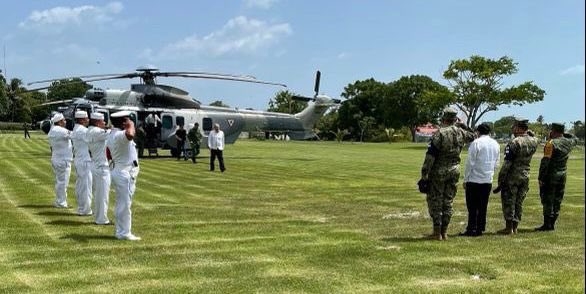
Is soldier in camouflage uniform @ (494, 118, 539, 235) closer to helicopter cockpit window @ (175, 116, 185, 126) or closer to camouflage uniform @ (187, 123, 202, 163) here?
camouflage uniform @ (187, 123, 202, 163)

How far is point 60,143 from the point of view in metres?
12.2

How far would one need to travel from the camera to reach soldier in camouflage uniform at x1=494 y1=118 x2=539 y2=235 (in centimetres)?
1012

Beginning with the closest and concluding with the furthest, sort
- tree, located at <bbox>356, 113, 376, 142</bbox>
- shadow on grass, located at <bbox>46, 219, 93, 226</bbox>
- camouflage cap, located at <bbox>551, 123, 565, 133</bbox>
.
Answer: camouflage cap, located at <bbox>551, 123, 565, 133</bbox>, shadow on grass, located at <bbox>46, 219, 93, 226</bbox>, tree, located at <bbox>356, 113, 376, 142</bbox>

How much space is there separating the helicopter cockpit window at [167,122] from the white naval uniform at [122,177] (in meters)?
21.3

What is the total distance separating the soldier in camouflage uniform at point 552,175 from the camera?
10555mm

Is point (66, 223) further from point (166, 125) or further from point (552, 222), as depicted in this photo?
point (166, 125)

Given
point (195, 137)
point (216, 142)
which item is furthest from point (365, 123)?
point (216, 142)

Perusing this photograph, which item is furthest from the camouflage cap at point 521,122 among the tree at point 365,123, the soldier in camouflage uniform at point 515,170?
the tree at point 365,123

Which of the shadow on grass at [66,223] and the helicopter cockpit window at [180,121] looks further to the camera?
the helicopter cockpit window at [180,121]

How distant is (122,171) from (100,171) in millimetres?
1278

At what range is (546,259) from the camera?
826 cm

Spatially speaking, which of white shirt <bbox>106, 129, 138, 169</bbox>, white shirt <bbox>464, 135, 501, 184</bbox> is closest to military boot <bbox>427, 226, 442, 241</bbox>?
white shirt <bbox>464, 135, 501, 184</bbox>

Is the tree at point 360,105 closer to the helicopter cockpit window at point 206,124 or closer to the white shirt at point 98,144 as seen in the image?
the helicopter cockpit window at point 206,124

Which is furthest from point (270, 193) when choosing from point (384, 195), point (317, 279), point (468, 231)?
point (317, 279)
